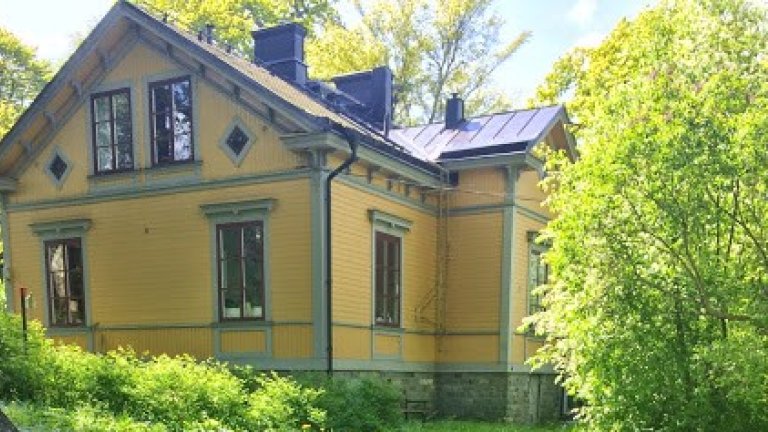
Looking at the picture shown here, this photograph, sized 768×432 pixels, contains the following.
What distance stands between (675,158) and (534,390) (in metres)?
8.80

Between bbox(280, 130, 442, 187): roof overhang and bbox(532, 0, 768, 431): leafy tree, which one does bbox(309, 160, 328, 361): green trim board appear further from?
bbox(532, 0, 768, 431): leafy tree

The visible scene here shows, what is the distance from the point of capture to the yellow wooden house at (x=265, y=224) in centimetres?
1179

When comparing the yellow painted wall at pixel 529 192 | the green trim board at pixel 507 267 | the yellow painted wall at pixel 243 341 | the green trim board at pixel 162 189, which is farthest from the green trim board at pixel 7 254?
the yellow painted wall at pixel 529 192

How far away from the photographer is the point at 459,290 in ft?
48.5

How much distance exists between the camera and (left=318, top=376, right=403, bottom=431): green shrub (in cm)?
962

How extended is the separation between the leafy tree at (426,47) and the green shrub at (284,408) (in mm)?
17805

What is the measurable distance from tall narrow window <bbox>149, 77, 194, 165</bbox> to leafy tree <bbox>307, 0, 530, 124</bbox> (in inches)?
519

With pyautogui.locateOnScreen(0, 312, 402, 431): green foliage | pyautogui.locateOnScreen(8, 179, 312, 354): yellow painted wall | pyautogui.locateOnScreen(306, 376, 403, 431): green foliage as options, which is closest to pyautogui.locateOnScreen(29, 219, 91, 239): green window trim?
pyautogui.locateOnScreen(8, 179, 312, 354): yellow painted wall

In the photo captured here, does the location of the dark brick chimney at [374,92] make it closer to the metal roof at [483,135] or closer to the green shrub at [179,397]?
the metal roof at [483,135]

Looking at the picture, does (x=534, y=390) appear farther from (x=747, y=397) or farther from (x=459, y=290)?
(x=747, y=397)

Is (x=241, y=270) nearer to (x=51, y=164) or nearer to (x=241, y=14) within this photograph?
(x=51, y=164)

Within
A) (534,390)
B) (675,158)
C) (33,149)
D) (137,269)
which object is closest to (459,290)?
(534,390)

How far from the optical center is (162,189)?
12898mm

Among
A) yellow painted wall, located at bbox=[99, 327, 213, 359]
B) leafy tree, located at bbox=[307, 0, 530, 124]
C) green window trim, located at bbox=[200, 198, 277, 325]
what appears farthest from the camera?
leafy tree, located at bbox=[307, 0, 530, 124]
